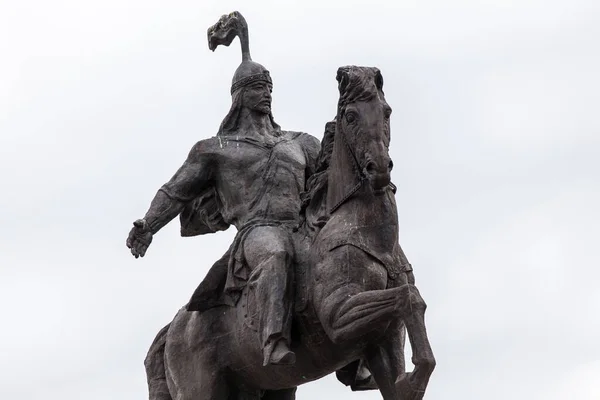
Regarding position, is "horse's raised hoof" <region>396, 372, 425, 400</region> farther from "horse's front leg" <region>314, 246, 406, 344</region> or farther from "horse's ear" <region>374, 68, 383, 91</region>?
"horse's ear" <region>374, 68, 383, 91</region>

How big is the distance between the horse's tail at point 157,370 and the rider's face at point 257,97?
7.82 ft

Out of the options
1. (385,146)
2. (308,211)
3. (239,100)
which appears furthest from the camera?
(239,100)

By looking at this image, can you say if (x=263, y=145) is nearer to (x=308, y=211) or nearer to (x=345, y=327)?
(x=308, y=211)

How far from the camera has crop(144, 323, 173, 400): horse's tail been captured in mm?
19359

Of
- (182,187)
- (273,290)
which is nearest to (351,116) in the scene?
(273,290)

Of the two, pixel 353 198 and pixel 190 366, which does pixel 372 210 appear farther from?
pixel 190 366

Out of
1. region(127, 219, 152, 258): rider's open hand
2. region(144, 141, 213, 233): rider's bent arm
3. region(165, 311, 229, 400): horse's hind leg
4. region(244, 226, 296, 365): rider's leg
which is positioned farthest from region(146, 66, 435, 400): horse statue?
region(144, 141, 213, 233): rider's bent arm

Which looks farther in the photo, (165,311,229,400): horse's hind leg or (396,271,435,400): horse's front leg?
(165,311,229,400): horse's hind leg

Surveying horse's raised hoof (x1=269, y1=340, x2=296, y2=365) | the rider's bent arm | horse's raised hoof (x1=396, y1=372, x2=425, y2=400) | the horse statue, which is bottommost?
horse's raised hoof (x1=396, y1=372, x2=425, y2=400)

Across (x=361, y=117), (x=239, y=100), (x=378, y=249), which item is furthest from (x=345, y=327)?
(x=239, y=100)

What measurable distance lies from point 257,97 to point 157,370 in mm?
2963

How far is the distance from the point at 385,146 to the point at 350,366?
2.67 m

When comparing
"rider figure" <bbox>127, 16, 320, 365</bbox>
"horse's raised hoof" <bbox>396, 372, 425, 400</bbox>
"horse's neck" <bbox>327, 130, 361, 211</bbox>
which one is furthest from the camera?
"rider figure" <bbox>127, 16, 320, 365</bbox>

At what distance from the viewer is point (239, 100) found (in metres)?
19.0
